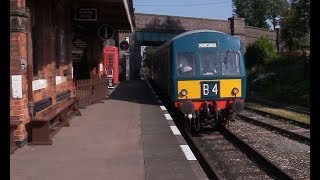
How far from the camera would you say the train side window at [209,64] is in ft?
42.5

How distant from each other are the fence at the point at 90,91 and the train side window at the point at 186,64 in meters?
4.41

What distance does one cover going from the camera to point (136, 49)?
52.2 meters

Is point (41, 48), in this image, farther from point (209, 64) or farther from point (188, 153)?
point (209, 64)

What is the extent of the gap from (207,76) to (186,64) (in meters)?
0.70

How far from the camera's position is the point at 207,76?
12.8 meters

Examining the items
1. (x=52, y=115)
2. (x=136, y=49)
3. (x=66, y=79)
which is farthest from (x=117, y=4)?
(x=136, y=49)

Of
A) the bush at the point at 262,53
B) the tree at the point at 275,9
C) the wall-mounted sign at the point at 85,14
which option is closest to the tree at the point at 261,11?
the tree at the point at 275,9

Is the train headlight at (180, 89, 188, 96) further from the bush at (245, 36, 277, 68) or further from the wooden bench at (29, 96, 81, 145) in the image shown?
the bush at (245, 36, 277, 68)

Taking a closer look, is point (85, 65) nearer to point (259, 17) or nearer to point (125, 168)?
point (125, 168)

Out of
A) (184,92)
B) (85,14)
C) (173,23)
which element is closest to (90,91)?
(85,14)

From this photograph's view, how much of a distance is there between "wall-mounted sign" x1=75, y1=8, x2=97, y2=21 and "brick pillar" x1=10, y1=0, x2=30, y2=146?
23.6 feet

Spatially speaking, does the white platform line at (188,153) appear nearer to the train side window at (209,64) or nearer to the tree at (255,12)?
the train side window at (209,64)

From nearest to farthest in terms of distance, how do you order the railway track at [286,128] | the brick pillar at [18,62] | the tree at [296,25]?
the brick pillar at [18,62] → the railway track at [286,128] → the tree at [296,25]

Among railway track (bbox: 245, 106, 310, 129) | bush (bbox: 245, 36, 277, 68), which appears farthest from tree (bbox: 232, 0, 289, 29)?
railway track (bbox: 245, 106, 310, 129)
